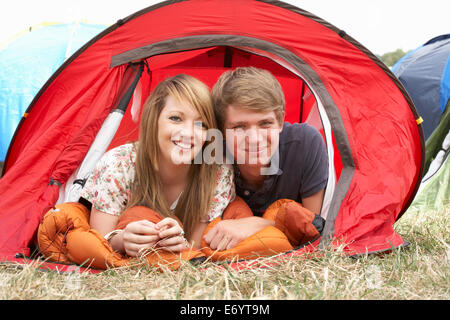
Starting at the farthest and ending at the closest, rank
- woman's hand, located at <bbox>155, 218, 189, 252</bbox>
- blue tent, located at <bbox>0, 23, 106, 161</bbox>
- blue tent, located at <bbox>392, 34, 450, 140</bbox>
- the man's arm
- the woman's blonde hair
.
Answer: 1. blue tent, located at <bbox>0, 23, 106, 161</bbox>
2. blue tent, located at <bbox>392, 34, 450, 140</bbox>
3. the man's arm
4. the woman's blonde hair
5. woman's hand, located at <bbox>155, 218, 189, 252</bbox>

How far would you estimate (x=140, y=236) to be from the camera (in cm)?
141

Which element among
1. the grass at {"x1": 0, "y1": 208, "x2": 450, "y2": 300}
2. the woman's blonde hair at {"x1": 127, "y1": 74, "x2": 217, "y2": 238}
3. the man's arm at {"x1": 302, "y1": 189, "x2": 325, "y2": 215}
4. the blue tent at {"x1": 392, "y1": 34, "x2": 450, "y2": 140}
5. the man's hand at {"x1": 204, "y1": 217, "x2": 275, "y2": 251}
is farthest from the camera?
the blue tent at {"x1": 392, "y1": 34, "x2": 450, "y2": 140}

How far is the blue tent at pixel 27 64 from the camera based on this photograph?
3576 mm

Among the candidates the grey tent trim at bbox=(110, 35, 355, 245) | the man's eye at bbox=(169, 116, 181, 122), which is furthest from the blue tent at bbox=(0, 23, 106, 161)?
the man's eye at bbox=(169, 116, 181, 122)

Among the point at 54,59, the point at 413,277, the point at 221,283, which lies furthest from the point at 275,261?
the point at 54,59

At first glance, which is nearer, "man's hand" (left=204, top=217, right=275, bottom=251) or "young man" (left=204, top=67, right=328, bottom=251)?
"man's hand" (left=204, top=217, right=275, bottom=251)

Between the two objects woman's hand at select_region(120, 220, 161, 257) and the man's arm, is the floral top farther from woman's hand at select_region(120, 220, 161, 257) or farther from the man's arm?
the man's arm

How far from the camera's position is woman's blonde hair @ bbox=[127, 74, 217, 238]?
1.65 metres

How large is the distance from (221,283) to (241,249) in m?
0.29

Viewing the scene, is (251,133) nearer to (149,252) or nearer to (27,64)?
(149,252)

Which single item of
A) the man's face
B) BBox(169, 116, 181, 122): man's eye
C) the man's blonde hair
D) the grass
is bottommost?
the grass

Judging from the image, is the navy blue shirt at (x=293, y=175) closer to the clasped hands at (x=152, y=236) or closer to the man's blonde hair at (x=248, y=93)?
the man's blonde hair at (x=248, y=93)

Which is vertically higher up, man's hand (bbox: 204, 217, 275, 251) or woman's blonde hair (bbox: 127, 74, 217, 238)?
woman's blonde hair (bbox: 127, 74, 217, 238)

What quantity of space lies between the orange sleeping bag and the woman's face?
0.23m
